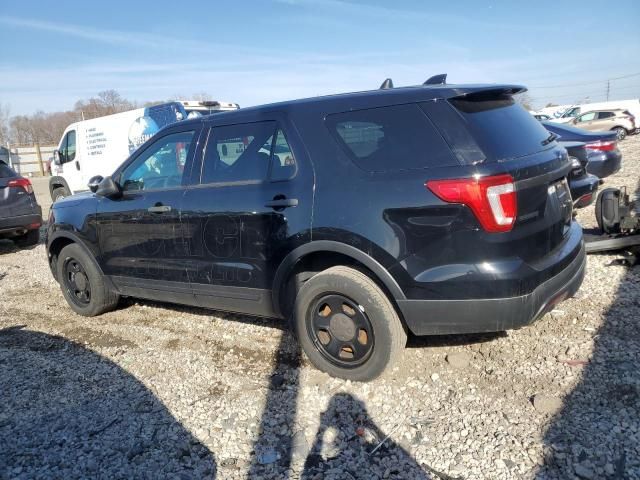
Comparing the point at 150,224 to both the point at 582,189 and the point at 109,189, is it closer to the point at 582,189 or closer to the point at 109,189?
the point at 109,189

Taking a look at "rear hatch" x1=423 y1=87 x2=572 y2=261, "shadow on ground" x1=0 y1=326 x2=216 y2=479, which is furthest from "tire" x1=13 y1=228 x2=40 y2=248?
"rear hatch" x1=423 y1=87 x2=572 y2=261

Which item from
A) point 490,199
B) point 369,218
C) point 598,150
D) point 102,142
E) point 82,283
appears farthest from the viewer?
point 102,142

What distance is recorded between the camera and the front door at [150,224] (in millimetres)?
4074

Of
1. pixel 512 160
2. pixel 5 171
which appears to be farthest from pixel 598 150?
pixel 5 171

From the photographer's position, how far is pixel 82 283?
5.09m

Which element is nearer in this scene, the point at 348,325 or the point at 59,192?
the point at 348,325

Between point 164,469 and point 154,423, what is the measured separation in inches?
19.1

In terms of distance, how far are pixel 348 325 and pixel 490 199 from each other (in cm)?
123

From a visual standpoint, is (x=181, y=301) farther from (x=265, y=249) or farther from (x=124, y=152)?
(x=124, y=152)

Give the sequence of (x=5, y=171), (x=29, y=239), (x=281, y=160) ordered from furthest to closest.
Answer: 1. (x=29, y=239)
2. (x=5, y=171)
3. (x=281, y=160)

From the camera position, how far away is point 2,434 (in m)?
3.06

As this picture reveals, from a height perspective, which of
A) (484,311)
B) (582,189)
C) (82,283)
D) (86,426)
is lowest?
(86,426)

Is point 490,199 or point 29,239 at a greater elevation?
point 490,199

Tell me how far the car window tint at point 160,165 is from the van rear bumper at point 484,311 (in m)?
2.22
